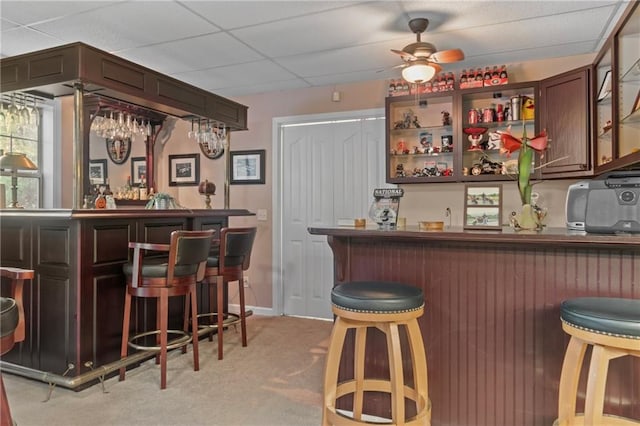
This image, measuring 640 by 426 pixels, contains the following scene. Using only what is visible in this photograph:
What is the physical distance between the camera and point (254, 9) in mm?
2670

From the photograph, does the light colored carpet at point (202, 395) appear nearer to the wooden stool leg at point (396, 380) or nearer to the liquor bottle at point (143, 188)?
the wooden stool leg at point (396, 380)

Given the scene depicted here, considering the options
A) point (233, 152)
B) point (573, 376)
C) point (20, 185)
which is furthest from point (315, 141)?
point (573, 376)

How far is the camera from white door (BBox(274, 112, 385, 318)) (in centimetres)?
423

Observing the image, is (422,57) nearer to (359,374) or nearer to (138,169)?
(359,374)

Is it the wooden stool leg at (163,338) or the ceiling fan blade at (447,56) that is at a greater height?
the ceiling fan blade at (447,56)

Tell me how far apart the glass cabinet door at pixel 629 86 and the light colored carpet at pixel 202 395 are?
240cm

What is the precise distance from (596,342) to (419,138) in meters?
2.80

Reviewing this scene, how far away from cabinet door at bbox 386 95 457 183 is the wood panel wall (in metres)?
1.80

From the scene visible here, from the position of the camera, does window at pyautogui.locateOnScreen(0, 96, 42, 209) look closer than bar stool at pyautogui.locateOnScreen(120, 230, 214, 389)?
No

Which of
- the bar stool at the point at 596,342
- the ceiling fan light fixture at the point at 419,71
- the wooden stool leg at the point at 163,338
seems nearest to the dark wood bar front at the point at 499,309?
the bar stool at the point at 596,342

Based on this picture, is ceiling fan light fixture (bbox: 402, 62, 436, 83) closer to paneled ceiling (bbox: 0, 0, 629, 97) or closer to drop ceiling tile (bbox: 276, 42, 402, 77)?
paneled ceiling (bbox: 0, 0, 629, 97)

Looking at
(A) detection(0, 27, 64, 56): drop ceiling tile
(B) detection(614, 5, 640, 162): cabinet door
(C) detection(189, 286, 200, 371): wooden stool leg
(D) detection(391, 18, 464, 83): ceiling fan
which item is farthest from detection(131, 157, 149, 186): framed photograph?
(B) detection(614, 5, 640, 162): cabinet door

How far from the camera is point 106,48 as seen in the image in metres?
3.36

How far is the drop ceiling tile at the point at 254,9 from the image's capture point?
259 centimetres
